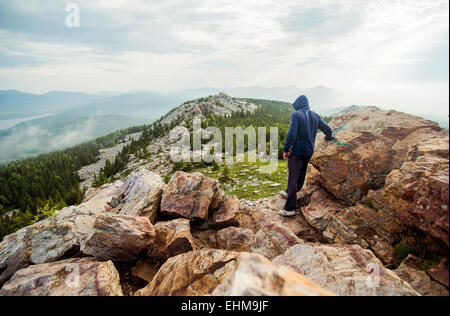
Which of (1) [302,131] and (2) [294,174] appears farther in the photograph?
(2) [294,174]

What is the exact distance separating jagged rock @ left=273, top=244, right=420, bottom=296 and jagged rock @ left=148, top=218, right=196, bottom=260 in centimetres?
290

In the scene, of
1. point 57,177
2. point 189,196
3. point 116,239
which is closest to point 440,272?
point 189,196

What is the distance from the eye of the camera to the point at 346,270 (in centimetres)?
471

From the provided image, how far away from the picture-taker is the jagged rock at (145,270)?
19.7 feet

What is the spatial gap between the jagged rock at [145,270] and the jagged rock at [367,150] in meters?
7.42

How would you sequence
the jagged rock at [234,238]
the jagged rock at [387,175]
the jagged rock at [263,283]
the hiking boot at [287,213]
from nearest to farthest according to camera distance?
1. the jagged rock at [263,283]
2. the jagged rock at [387,175]
3. the jagged rock at [234,238]
4. the hiking boot at [287,213]

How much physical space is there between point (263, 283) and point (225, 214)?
210 inches

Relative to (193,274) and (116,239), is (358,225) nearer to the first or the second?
(193,274)

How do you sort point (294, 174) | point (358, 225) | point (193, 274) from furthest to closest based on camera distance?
point (294, 174) < point (358, 225) < point (193, 274)

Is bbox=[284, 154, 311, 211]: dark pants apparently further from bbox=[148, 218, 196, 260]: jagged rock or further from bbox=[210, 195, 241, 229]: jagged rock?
bbox=[148, 218, 196, 260]: jagged rock

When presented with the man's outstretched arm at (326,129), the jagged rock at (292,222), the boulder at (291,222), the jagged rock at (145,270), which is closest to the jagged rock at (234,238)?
the boulder at (291,222)

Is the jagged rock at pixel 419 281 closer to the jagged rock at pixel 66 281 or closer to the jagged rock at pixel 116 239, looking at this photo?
the jagged rock at pixel 66 281
